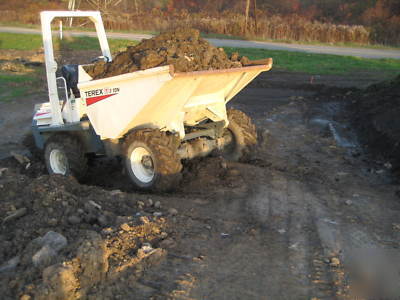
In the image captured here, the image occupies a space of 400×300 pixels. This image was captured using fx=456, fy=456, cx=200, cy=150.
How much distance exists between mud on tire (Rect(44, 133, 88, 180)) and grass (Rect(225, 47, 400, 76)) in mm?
11508

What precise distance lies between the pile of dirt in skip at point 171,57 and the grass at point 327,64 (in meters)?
11.0

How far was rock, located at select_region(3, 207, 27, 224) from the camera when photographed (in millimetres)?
5508

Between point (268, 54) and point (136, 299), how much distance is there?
18743mm

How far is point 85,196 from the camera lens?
20.3 ft

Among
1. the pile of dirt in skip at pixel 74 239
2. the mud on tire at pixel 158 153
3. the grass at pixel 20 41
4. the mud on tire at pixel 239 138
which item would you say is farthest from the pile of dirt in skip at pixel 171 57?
the grass at pixel 20 41

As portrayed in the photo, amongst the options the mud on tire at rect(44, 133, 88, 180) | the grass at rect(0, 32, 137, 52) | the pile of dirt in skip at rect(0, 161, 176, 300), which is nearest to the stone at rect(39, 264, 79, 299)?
the pile of dirt in skip at rect(0, 161, 176, 300)

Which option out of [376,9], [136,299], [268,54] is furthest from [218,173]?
[376,9]

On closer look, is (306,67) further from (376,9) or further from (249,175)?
(376,9)

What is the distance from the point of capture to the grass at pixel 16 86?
48.4 feet

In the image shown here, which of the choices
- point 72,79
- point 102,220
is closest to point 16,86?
point 72,79

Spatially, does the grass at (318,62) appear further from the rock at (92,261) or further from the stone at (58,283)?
the stone at (58,283)

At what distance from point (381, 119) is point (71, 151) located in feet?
21.8

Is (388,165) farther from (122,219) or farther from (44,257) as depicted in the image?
(44,257)

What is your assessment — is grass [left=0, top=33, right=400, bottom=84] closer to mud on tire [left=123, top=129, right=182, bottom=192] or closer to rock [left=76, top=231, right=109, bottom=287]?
mud on tire [left=123, top=129, right=182, bottom=192]
